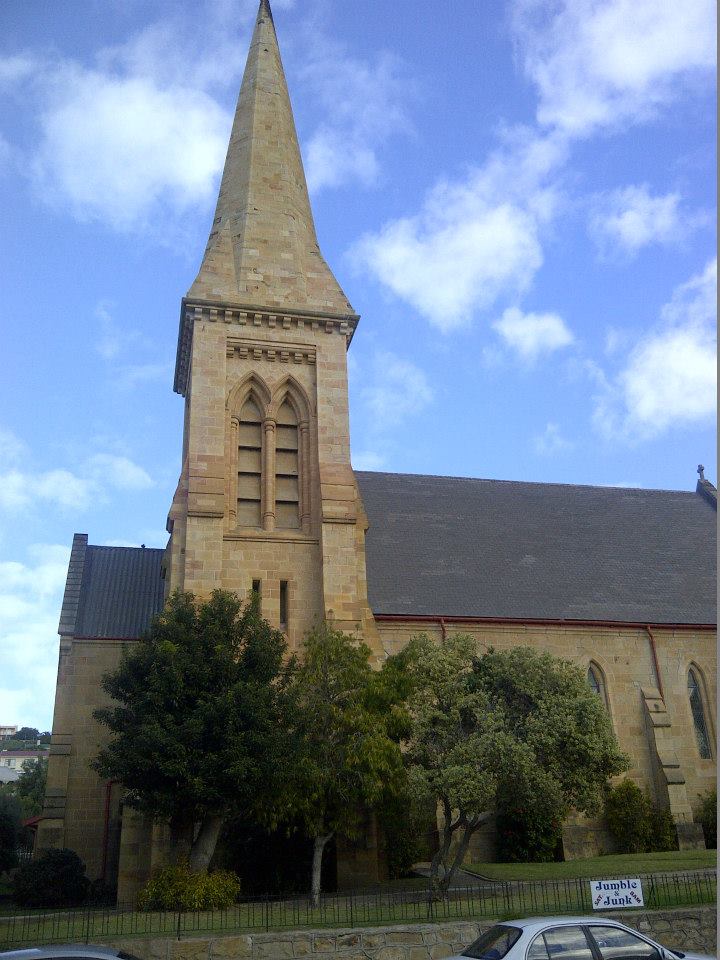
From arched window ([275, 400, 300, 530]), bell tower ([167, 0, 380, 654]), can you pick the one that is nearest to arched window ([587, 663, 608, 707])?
bell tower ([167, 0, 380, 654])

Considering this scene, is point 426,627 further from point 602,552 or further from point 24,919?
point 24,919

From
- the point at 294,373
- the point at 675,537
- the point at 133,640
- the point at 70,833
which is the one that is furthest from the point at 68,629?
the point at 675,537

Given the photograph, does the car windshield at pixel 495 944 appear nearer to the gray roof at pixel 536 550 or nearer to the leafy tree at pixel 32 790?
the gray roof at pixel 536 550

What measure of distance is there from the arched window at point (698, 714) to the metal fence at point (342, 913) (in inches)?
510

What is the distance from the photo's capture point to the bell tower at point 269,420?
2434 centimetres

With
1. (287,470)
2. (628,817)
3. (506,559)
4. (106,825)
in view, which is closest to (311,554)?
(287,470)

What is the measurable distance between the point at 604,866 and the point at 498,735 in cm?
614

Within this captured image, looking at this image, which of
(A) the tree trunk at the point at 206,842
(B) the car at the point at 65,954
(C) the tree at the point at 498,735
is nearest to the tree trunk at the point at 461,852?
(C) the tree at the point at 498,735

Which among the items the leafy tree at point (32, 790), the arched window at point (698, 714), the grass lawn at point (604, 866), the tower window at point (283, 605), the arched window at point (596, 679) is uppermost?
the tower window at point (283, 605)

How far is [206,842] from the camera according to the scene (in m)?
19.4

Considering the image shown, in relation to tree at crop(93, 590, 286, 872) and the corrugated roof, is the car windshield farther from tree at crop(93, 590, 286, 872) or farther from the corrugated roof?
the corrugated roof

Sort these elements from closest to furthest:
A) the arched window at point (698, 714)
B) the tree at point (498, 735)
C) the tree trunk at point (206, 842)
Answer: the tree at point (498, 735) < the tree trunk at point (206, 842) < the arched window at point (698, 714)

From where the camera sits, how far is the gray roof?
30938 millimetres

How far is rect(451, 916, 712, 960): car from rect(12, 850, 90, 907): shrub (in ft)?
54.1
